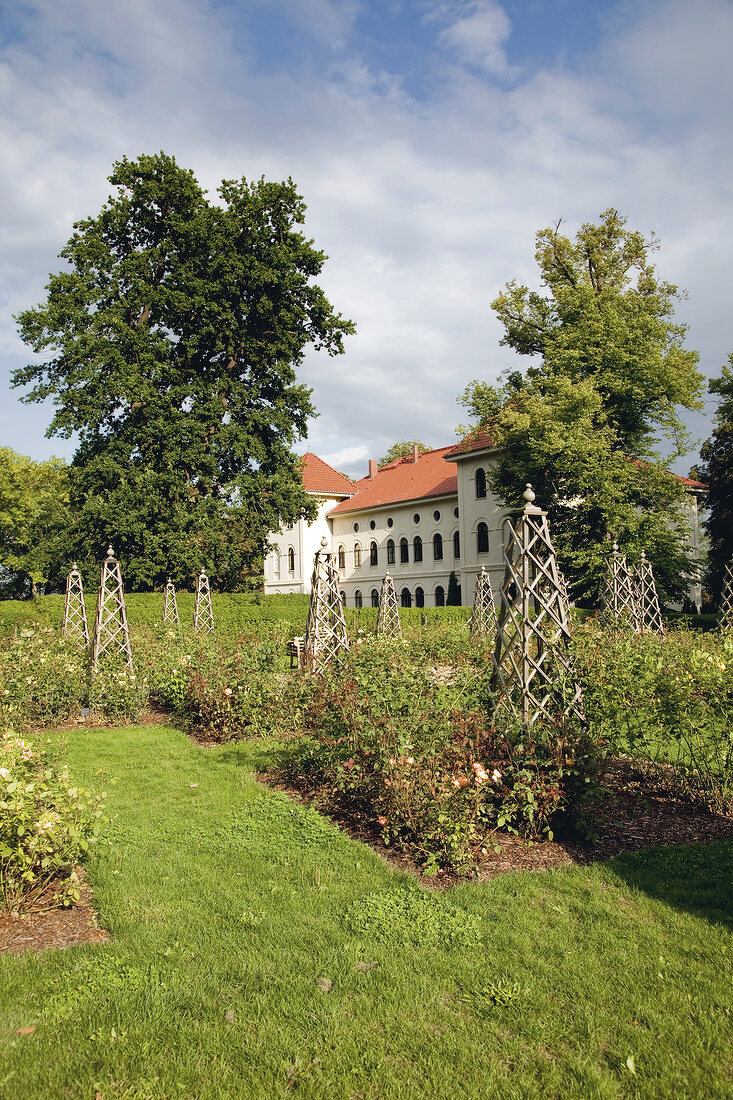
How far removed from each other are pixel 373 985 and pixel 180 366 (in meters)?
26.3

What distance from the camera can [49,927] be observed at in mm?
4133

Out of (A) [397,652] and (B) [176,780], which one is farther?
(A) [397,652]

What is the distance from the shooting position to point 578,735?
539cm

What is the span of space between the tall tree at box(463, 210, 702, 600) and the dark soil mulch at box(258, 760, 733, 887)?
1773cm

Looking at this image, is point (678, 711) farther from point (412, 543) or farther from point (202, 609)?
point (412, 543)

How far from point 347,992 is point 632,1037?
4.25 feet

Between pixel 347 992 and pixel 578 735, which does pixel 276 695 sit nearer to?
pixel 578 735

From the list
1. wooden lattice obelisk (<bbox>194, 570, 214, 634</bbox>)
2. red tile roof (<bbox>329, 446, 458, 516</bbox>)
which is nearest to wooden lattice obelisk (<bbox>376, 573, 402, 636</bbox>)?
wooden lattice obelisk (<bbox>194, 570, 214, 634</bbox>)

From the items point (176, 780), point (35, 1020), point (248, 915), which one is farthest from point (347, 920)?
point (176, 780)

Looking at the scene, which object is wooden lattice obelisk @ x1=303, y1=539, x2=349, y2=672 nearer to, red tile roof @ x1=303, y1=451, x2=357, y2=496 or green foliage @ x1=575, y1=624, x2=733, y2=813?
green foliage @ x1=575, y1=624, x2=733, y2=813

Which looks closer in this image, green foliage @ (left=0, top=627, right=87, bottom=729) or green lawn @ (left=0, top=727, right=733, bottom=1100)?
green lawn @ (left=0, top=727, right=733, bottom=1100)

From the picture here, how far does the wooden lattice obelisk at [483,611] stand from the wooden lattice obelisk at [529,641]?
10.0 m

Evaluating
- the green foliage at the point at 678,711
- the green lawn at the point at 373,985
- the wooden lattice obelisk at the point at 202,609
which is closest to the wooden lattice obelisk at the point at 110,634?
the wooden lattice obelisk at the point at 202,609

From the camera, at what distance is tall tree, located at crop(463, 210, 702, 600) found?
23281 mm
